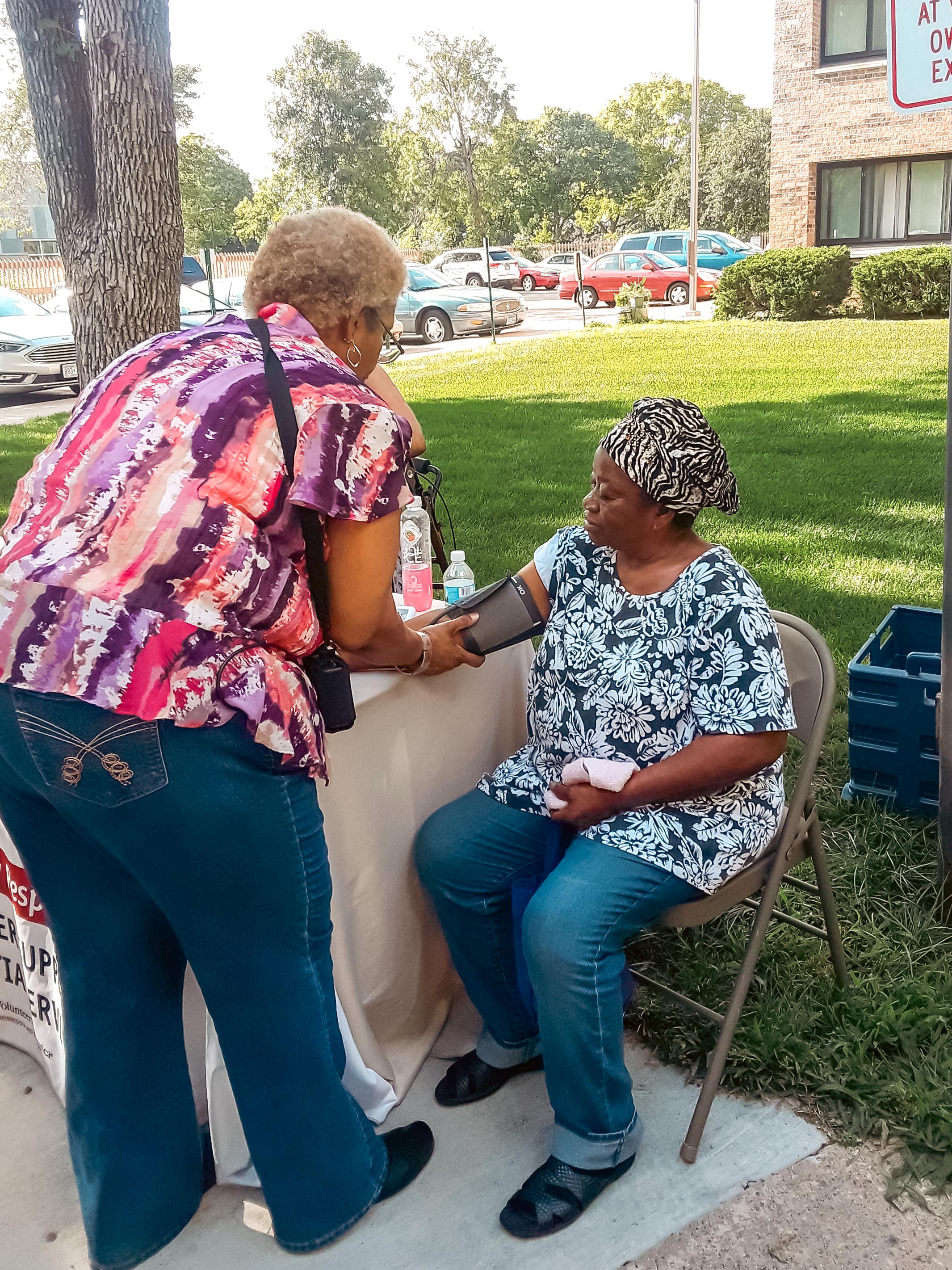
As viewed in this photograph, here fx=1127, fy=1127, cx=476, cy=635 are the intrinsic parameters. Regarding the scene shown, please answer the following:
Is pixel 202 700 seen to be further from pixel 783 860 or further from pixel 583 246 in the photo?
pixel 583 246

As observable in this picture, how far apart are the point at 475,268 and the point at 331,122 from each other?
2451 centimetres

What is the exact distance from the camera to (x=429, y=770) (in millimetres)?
2582

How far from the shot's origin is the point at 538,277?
118ft

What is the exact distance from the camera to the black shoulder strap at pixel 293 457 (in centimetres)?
168

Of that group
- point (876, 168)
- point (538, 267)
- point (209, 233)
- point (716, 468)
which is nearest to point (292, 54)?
point (209, 233)

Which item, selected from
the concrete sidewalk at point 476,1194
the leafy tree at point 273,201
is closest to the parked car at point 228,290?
the concrete sidewalk at point 476,1194

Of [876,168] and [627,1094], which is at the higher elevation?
[876,168]

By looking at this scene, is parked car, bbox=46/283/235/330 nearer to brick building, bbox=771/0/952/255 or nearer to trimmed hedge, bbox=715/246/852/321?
trimmed hedge, bbox=715/246/852/321

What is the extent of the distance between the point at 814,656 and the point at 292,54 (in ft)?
182

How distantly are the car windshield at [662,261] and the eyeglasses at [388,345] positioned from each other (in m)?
25.5

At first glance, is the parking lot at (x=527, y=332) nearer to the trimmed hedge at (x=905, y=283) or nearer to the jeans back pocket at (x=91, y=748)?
the trimmed hedge at (x=905, y=283)

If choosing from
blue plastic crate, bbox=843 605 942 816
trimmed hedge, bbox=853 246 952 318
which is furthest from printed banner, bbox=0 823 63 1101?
trimmed hedge, bbox=853 246 952 318

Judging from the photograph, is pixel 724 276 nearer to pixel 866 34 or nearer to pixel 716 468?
pixel 866 34

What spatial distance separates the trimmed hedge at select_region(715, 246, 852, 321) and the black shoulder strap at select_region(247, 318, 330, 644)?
744 inches
